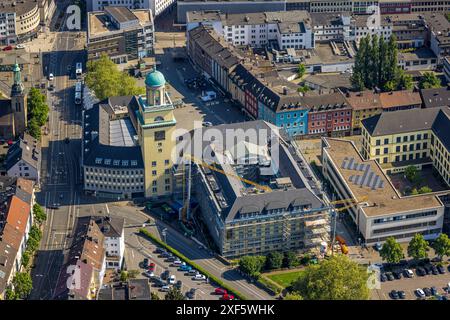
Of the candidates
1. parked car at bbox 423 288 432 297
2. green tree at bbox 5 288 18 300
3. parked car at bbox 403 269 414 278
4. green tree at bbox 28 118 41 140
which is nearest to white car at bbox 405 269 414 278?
parked car at bbox 403 269 414 278

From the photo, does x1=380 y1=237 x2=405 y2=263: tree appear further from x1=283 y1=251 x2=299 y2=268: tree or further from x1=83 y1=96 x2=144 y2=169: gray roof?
x1=83 y1=96 x2=144 y2=169: gray roof

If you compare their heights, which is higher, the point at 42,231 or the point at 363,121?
the point at 363,121

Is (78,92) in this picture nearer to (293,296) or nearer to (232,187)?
(232,187)

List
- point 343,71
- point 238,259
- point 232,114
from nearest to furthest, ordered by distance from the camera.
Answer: point 238,259
point 232,114
point 343,71

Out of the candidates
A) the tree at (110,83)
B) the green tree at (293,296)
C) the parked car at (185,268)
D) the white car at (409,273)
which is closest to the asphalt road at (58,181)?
the tree at (110,83)

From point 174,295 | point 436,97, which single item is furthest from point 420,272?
point 436,97
